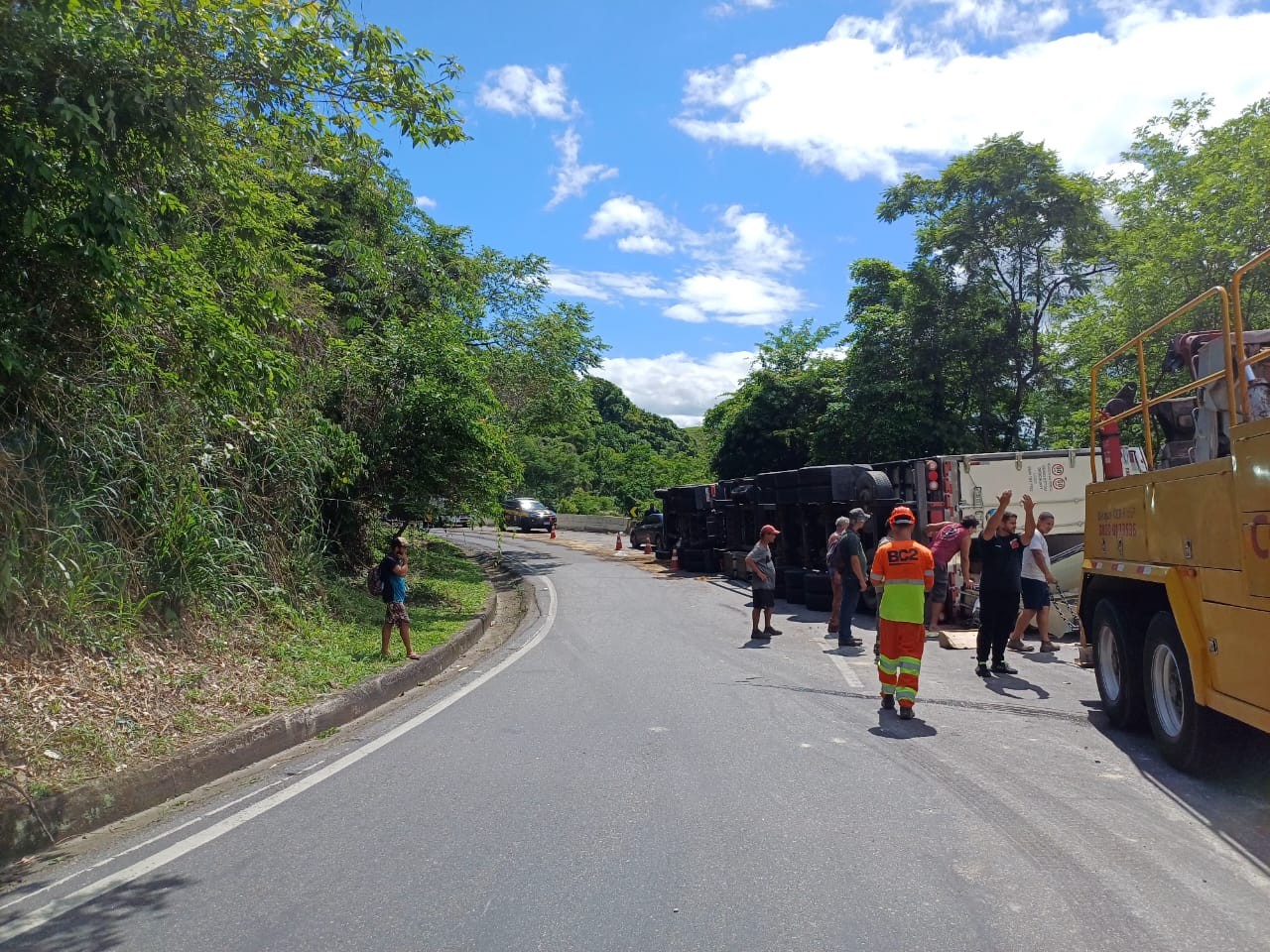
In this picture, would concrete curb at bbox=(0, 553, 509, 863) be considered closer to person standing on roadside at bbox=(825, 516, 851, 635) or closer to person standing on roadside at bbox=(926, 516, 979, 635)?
person standing on roadside at bbox=(825, 516, 851, 635)

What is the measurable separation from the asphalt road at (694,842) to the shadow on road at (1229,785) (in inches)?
0.9

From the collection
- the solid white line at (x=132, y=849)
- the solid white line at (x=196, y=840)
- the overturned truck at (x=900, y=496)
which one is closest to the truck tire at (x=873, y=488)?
the overturned truck at (x=900, y=496)

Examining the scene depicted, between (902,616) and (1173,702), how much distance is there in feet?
6.55

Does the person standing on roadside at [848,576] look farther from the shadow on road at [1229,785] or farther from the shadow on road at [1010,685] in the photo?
the shadow on road at [1229,785]

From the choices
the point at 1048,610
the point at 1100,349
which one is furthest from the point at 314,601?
the point at 1100,349

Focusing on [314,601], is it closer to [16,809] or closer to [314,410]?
[314,410]

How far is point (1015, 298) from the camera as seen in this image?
26719mm

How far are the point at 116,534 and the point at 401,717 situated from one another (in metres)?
2.89

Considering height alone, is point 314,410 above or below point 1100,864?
above

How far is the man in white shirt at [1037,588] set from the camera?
35.7ft

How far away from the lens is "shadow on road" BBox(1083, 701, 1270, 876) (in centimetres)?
481

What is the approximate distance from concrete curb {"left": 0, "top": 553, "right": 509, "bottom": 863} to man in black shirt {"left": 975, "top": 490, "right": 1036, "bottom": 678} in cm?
587

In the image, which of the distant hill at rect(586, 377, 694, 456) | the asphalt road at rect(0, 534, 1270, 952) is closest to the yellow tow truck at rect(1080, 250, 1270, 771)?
the asphalt road at rect(0, 534, 1270, 952)

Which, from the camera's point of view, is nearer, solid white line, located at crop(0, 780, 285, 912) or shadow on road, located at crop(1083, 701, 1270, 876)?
solid white line, located at crop(0, 780, 285, 912)
